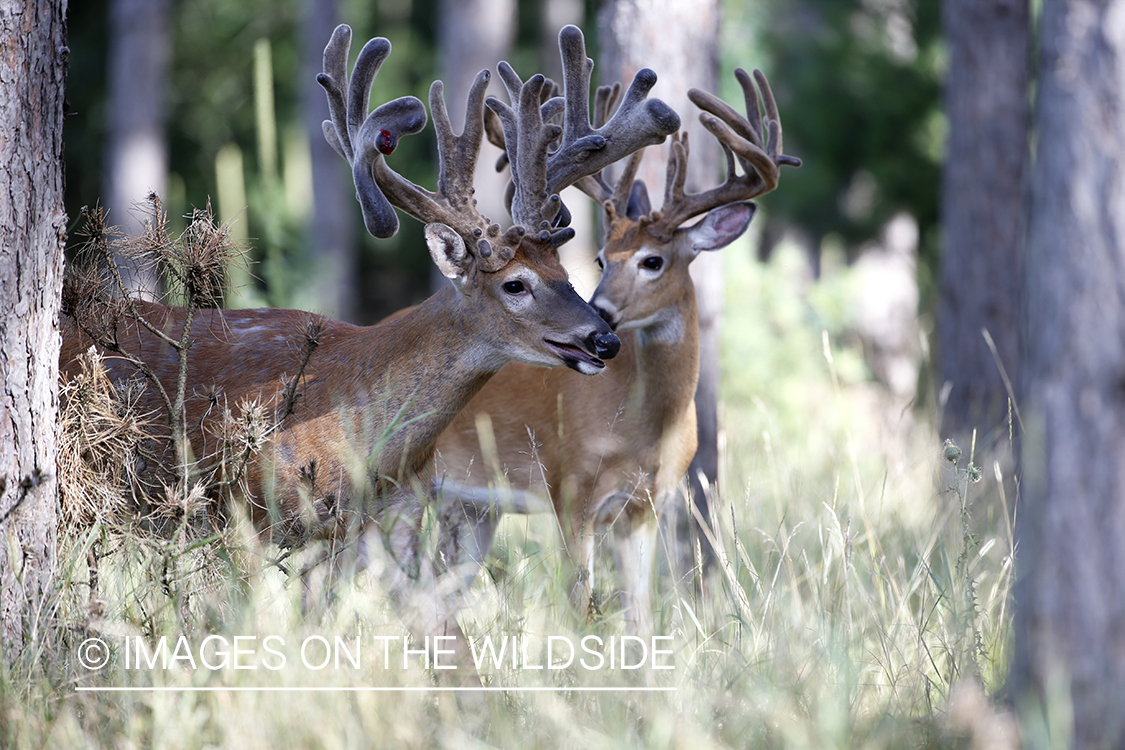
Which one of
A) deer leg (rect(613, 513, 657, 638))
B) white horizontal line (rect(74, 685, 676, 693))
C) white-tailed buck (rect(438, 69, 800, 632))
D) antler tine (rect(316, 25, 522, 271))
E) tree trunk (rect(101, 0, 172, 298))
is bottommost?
deer leg (rect(613, 513, 657, 638))

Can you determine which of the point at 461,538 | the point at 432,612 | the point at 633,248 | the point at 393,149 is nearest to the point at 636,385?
the point at 633,248

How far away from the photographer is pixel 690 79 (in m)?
5.70

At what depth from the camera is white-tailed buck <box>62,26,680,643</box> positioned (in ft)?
13.7

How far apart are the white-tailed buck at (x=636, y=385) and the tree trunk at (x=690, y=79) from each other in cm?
26

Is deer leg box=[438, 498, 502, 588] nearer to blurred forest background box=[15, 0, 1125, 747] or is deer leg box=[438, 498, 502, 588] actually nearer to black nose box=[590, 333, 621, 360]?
black nose box=[590, 333, 621, 360]

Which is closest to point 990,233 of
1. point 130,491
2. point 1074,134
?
point 1074,134

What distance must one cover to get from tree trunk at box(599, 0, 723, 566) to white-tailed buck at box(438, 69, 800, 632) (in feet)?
0.86

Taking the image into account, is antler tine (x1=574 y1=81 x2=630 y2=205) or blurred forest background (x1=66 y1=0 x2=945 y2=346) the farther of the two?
blurred forest background (x1=66 y1=0 x2=945 y2=346)

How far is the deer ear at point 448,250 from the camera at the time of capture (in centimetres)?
Result: 432

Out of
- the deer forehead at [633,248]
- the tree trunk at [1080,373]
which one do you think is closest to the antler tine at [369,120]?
the deer forehead at [633,248]

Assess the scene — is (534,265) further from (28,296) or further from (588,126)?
(28,296)

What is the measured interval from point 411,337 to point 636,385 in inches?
56.7

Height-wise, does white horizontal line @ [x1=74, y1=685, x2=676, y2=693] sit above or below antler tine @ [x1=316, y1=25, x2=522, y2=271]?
below

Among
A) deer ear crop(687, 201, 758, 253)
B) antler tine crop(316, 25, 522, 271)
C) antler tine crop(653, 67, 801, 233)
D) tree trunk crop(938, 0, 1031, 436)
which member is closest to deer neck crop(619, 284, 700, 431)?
deer ear crop(687, 201, 758, 253)
